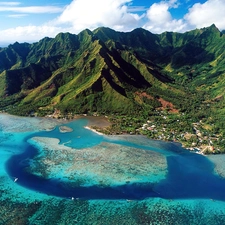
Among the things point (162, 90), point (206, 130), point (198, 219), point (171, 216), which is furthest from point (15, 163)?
point (162, 90)

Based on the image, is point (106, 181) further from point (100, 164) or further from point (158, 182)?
point (158, 182)

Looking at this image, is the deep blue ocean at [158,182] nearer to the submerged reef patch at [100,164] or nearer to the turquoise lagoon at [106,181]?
the turquoise lagoon at [106,181]

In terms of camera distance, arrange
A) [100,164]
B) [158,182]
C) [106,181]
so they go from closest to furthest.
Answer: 1. [106,181]
2. [158,182]
3. [100,164]

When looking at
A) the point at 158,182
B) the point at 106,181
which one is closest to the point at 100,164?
the point at 106,181

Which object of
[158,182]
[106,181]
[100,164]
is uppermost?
[100,164]

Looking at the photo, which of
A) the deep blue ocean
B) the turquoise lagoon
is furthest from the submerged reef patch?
the deep blue ocean

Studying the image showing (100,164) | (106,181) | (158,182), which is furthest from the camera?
(100,164)

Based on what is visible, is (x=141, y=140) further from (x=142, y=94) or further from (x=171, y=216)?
(x=142, y=94)
